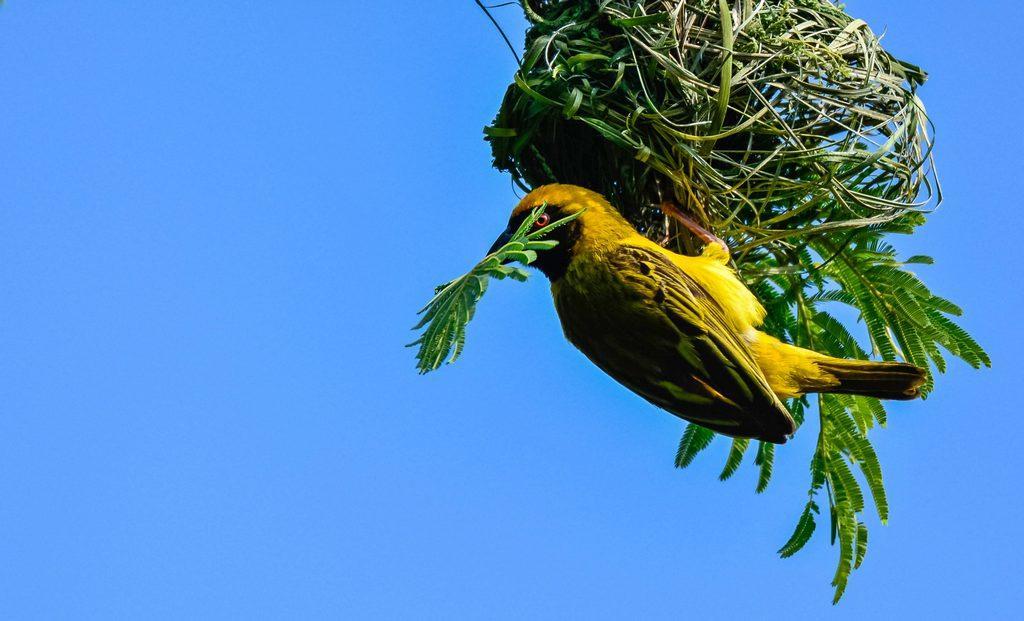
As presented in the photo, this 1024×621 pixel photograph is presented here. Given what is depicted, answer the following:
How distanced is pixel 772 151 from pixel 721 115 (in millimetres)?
234

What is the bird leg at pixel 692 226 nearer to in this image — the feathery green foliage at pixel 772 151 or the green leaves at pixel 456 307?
the feathery green foliage at pixel 772 151

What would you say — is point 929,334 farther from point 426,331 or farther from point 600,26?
point 426,331

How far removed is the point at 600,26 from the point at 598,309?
726mm

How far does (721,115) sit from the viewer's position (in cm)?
294

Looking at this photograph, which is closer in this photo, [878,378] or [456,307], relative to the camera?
[456,307]

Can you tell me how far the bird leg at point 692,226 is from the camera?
3.17 m

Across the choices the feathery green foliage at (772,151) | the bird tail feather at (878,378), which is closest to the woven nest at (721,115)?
the feathery green foliage at (772,151)

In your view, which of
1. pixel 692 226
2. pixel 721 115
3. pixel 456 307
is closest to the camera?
pixel 456 307

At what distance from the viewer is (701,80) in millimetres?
3016

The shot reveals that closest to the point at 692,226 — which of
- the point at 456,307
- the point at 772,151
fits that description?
the point at 772,151

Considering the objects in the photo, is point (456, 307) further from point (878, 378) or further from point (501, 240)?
point (878, 378)

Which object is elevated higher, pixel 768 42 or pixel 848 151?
pixel 768 42

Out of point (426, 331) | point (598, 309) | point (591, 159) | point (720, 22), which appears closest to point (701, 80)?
point (720, 22)

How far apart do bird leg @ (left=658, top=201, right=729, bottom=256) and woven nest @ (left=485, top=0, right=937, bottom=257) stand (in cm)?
3
